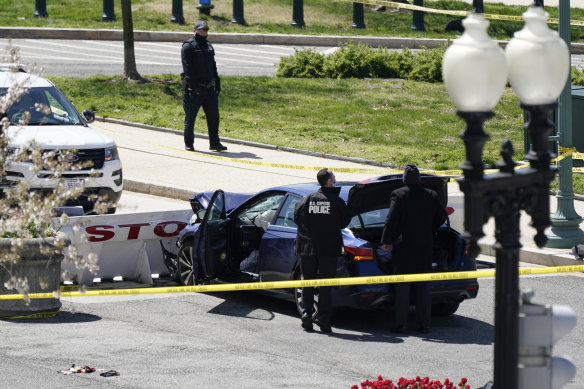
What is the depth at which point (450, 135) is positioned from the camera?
2202 centimetres

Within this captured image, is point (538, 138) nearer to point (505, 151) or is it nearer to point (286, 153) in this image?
point (505, 151)

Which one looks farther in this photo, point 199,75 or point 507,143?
point 199,75

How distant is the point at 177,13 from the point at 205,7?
1468 millimetres

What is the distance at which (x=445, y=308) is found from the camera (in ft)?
39.8

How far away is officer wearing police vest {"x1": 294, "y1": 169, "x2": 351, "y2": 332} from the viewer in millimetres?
11258

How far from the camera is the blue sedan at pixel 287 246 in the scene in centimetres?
1139

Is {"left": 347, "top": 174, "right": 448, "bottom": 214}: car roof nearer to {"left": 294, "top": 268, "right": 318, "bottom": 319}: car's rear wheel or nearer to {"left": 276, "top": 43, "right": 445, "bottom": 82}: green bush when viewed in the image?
{"left": 294, "top": 268, "right": 318, "bottom": 319}: car's rear wheel

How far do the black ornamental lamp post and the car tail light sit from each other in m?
5.13

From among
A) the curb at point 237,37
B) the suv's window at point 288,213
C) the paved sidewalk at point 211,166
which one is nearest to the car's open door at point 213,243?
the suv's window at point 288,213

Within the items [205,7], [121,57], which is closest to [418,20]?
[205,7]

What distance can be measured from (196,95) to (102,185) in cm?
436

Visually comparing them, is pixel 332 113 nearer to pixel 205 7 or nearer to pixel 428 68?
pixel 428 68

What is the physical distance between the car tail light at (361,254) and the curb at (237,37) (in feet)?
77.7

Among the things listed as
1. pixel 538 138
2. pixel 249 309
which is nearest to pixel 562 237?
pixel 249 309
